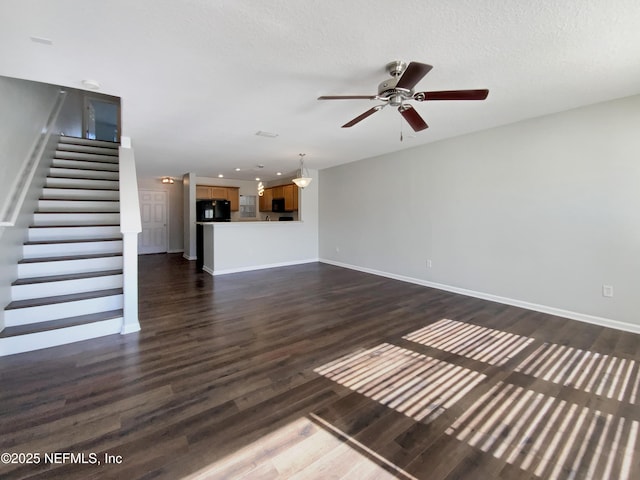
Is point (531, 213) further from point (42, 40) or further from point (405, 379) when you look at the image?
point (42, 40)

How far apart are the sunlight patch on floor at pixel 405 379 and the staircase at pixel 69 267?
2423mm

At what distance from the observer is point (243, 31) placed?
1.83m

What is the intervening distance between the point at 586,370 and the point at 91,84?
4864 mm

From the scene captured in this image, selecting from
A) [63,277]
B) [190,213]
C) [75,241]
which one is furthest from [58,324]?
[190,213]

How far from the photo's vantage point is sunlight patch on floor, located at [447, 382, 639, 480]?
139cm

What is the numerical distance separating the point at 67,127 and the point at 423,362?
760 cm

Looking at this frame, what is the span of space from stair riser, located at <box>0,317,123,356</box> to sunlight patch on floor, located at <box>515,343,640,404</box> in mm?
3751

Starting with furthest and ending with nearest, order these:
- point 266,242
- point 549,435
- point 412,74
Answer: point 266,242
point 412,74
point 549,435

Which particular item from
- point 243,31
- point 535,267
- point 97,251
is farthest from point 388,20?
point 97,251

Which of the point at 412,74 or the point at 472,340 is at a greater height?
the point at 412,74

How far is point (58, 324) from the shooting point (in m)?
2.66

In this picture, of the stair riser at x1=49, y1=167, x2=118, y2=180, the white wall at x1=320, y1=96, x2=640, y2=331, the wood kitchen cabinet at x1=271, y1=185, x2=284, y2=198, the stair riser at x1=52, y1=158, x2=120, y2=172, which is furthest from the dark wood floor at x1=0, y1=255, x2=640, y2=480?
the wood kitchen cabinet at x1=271, y1=185, x2=284, y2=198

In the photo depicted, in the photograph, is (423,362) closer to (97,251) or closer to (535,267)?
(535,267)

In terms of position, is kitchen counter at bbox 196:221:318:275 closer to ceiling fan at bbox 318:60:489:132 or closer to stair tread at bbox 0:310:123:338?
stair tread at bbox 0:310:123:338
